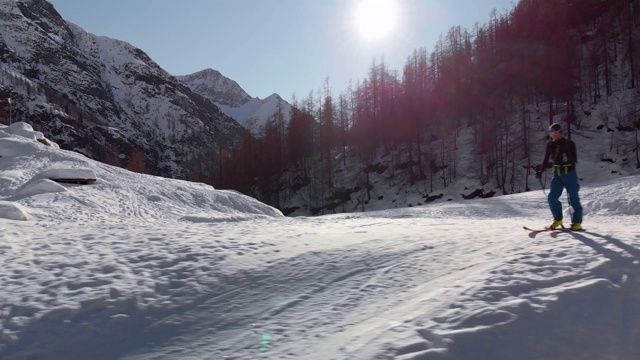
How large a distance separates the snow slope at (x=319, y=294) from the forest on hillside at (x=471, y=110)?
3694 centimetres

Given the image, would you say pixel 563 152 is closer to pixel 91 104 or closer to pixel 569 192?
pixel 569 192

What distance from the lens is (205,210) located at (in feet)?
73.6

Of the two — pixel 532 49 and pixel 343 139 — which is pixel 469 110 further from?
pixel 343 139

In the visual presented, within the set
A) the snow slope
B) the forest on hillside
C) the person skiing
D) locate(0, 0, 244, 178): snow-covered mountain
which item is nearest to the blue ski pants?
the person skiing

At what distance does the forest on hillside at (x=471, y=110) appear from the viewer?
44.9m

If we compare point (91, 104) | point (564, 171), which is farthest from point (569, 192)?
point (91, 104)

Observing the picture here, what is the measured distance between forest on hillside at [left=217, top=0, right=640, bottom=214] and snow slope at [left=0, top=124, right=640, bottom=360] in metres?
36.9

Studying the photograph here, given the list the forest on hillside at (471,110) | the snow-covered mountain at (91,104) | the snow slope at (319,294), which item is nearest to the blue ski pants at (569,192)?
the snow slope at (319,294)

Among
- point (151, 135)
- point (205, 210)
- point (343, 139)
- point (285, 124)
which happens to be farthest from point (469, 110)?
point (151, 135)

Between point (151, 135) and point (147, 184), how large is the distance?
150 meters

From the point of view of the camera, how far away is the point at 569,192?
851 cm

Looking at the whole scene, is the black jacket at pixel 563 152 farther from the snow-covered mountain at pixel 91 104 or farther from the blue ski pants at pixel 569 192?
the snow-covered mountain at pixel 91 104

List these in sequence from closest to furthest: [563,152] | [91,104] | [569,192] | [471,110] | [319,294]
A: [319,294], [563,152], [569,192], [471,110], [91,104]

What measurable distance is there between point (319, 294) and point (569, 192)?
20.9ft
